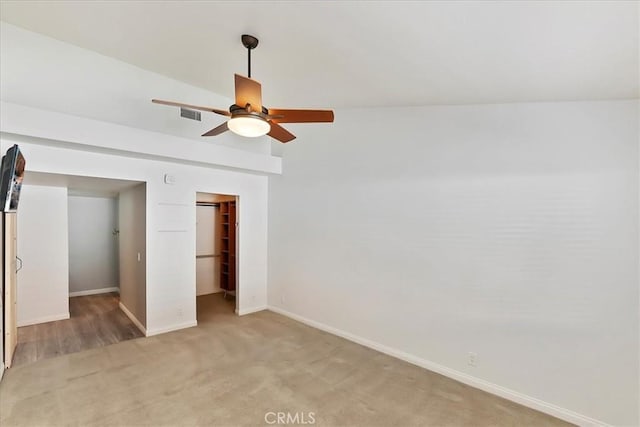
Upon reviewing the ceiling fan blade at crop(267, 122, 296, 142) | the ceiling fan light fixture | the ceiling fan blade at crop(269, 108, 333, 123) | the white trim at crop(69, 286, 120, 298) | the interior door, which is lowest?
the white trim at crop(69, 286, 120, 298)

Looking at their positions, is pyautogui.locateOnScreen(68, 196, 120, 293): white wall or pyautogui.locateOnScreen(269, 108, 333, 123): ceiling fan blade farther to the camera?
pyautogui.locateOnScreen(68, 196, 120, 293): white wall

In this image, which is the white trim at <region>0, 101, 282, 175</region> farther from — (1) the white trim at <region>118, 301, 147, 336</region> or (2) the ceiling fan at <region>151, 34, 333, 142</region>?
(1) the white trim at <region>118, 301, 147, 336</region>

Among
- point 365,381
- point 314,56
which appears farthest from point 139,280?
point 314,56

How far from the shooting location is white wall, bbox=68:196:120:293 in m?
6.62

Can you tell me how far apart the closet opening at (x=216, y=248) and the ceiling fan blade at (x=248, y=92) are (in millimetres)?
4322

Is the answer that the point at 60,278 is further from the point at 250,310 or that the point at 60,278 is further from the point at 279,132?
the point at 279,132

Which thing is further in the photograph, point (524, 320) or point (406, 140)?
point (406, 140)

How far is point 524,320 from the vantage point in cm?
288

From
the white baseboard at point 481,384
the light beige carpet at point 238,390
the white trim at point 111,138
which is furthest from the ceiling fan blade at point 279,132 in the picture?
the white baseboard at point 481,384

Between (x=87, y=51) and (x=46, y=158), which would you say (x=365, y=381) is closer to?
(x=46, y=158)

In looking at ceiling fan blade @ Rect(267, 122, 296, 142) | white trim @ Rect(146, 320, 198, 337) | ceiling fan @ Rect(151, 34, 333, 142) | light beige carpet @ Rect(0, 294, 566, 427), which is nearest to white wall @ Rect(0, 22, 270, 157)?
ceiling fan blade @ Rect(267, 122, 296, 142)

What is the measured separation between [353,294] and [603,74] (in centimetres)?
339

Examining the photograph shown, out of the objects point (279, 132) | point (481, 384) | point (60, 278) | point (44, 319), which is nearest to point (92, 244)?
point (60, 278)

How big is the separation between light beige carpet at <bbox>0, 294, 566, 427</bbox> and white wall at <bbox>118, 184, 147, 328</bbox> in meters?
0.77
